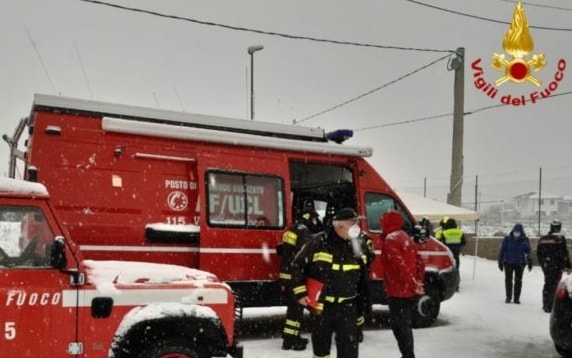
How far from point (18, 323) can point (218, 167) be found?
449 cm

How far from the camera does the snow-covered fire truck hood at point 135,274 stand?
18.2 ft

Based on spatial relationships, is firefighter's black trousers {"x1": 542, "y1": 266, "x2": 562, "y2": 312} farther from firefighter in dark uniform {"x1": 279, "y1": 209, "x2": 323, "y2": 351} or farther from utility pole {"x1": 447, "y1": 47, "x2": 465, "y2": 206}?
utility pole {"x1": 447, "y1": 47, "x2": 465, "y2": 206}

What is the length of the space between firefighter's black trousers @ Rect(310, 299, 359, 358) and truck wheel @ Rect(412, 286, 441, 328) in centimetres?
485

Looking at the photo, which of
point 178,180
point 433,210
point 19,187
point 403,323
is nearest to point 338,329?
point 403,323

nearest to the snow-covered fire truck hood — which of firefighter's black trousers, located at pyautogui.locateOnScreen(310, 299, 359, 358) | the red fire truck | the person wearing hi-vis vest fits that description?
firefighter's black trousers, located at pyautogui.locateOnScreen(310, 299, 359, 358)

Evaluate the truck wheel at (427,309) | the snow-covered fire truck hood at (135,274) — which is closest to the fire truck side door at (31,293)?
the snow-covered fire truck hood at (135,274)

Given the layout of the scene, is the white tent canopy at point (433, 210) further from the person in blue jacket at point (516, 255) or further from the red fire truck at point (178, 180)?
the red fire truck at point (178, 180)

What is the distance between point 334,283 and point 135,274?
5.69 ft

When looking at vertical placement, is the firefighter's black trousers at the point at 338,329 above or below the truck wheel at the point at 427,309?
above

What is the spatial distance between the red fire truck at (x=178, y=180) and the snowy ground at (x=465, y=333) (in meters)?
0.81

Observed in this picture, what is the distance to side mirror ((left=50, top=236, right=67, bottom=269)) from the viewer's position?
5102mm

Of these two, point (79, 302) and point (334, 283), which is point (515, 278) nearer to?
point (334, 283)

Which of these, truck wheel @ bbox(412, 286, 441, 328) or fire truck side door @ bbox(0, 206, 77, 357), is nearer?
fire truck side door @ bbox(0, 206, 77, 357)

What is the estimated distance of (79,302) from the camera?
529cm
